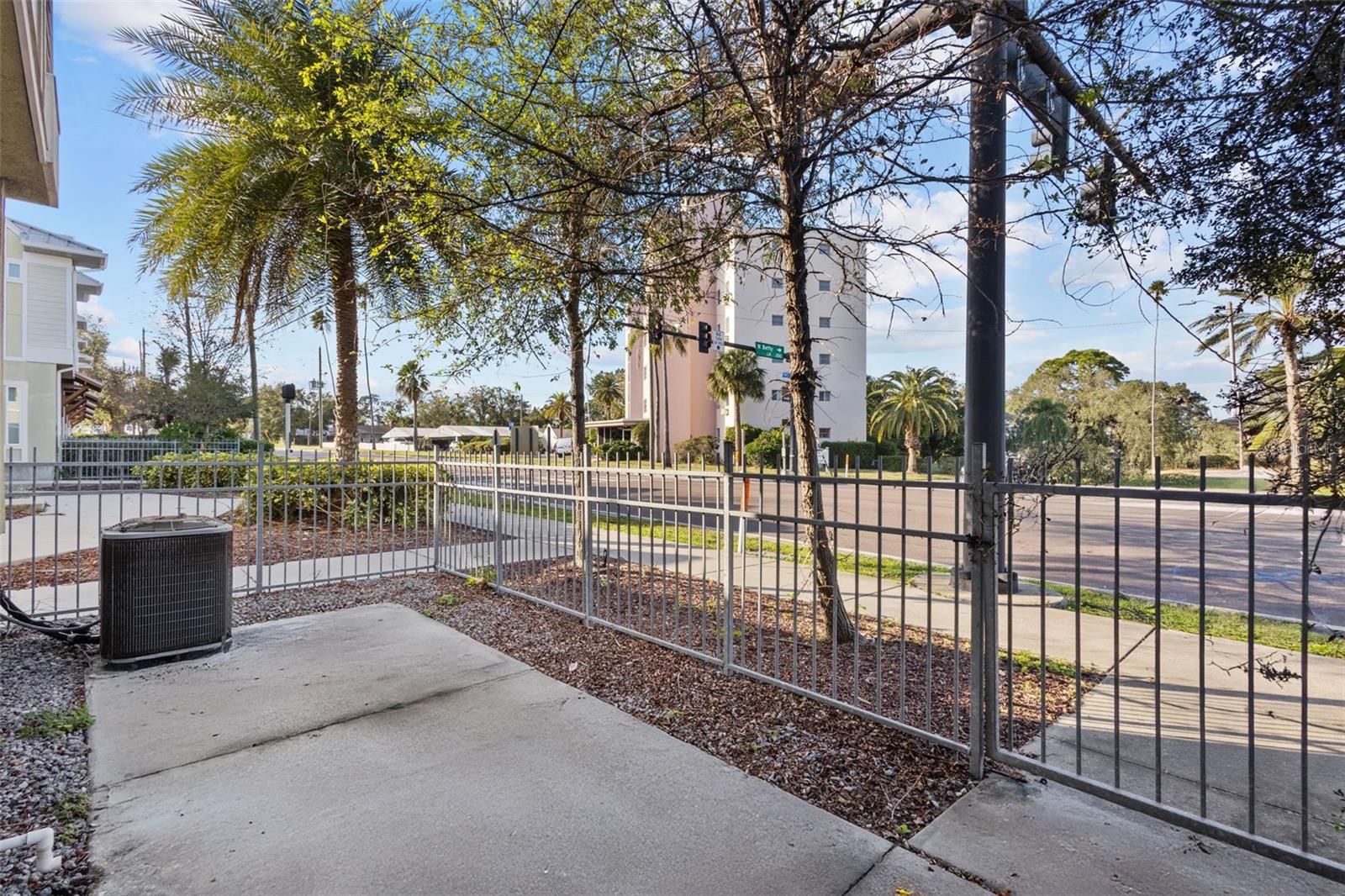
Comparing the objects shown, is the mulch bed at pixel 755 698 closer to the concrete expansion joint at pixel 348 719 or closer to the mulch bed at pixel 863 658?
the mulch bed at pixel 863 658

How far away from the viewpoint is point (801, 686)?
463 cm

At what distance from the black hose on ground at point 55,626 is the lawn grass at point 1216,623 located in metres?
8.98

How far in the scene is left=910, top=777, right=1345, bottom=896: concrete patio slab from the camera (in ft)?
8.50

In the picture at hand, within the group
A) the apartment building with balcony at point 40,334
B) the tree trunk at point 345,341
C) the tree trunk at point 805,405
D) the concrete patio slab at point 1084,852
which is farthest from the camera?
the apartment building with balcony at point 40,334

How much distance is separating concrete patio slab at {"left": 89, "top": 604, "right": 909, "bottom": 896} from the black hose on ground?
80cm

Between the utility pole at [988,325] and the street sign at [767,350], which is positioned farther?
the street sign at [767,350]

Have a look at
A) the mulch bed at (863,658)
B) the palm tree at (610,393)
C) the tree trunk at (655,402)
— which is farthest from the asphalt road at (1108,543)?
the palm tree at (610,393)

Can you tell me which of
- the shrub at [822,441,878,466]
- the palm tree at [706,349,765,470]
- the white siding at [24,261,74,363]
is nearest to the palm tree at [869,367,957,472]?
the shrub at [822,441,878,466]

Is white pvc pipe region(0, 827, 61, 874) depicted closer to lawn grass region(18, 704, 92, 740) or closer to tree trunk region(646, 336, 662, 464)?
lawn grass region(18, 704, 92, 740)

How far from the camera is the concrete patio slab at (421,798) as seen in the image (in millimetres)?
2680

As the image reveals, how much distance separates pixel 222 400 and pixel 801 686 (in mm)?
32636

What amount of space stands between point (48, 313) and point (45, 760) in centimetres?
2293

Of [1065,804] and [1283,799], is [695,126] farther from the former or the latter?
[1283,799]

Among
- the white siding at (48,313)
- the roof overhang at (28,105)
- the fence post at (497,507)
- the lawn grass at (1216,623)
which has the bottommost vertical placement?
the lawn grass at (1216,623)
